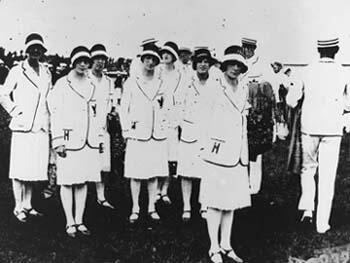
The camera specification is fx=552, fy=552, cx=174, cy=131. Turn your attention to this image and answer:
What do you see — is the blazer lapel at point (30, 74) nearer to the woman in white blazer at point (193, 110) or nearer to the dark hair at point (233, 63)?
the woman in white blazer at point (193, 110)

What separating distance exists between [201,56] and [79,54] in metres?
0.87

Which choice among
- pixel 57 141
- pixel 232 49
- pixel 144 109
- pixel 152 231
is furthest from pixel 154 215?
pixel 232 49

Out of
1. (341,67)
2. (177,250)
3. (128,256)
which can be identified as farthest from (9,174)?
(341,67)

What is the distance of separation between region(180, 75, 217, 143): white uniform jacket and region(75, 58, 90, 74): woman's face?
0.72 m

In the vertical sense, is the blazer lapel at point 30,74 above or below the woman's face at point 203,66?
below

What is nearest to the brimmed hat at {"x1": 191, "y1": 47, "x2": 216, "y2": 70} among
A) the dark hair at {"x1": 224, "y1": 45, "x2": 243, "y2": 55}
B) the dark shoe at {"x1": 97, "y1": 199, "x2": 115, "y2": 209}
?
the dark hair at {"x1": 224, "y1": 45, "x2": 243, "y2": 55}

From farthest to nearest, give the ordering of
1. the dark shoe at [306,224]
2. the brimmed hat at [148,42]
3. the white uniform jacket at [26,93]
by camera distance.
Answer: the dark shoe at [306,224] → the white uniform jacket at [26,93] → the brimmed hat at [148,42]

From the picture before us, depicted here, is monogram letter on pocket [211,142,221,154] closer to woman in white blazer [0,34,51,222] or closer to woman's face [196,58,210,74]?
woman's face [196,58,210,74]

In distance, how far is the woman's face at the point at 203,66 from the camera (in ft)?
12.8

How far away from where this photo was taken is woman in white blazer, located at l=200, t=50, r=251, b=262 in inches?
154

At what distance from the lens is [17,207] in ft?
13.3

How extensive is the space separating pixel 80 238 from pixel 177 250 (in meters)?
0.71

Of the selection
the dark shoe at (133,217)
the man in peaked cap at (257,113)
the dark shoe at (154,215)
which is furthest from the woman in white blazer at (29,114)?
the man in peaked cap at (257,113)

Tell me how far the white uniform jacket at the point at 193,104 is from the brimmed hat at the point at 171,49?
20 centimetres
